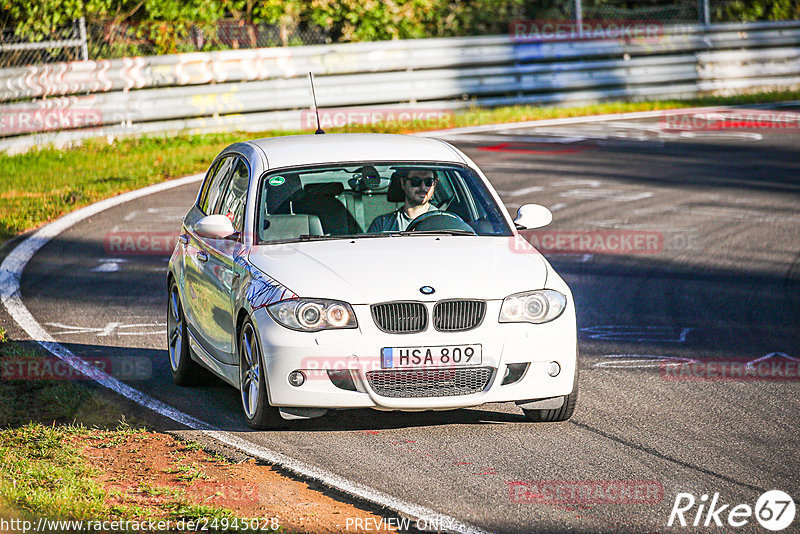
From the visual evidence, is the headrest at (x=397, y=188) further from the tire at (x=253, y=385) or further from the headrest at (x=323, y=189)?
the tire at (x=253, y=385)

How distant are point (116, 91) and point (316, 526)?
1621cm

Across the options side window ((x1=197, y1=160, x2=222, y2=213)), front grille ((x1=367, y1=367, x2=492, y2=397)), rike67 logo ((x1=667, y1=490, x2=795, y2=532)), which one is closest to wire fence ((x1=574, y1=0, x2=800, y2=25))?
side window ((x1=197, y1=160, x2=222, y2=213))

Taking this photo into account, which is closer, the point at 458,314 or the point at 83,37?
the point at 458,314

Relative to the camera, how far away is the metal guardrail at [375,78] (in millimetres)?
19766

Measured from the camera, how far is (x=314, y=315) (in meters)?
6.57

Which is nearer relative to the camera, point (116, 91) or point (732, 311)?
point (732, 311)

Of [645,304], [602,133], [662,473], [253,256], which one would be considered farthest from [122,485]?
[602,133]

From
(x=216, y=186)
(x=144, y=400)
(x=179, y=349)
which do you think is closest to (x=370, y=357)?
(x=144, y=400)

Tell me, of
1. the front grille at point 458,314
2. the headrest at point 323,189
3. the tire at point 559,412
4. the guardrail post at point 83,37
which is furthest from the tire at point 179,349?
the guardrail post at point 83,37

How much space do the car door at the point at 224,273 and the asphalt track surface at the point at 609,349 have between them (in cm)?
43

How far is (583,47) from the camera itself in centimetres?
2550

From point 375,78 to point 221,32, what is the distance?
374 cm

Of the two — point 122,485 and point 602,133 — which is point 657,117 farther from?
point 122,485

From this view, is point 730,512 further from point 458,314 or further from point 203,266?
point 203,266
